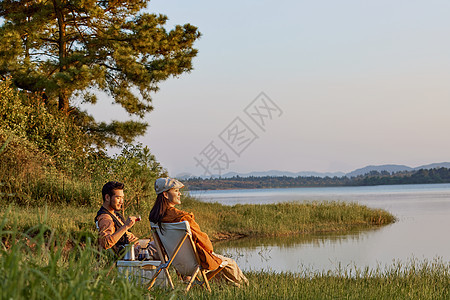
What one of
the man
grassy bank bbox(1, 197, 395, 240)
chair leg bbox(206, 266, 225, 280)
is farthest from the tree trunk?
chair leg bbox(206, 266, 225, 280)

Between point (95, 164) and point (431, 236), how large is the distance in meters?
10.9

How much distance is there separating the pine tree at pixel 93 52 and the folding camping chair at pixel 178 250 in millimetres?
13683

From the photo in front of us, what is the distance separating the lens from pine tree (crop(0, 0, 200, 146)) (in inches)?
729

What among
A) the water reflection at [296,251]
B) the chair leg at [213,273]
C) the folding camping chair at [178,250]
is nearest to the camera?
the folding camping chair at [178,250]

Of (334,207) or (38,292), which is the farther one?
(334,207)

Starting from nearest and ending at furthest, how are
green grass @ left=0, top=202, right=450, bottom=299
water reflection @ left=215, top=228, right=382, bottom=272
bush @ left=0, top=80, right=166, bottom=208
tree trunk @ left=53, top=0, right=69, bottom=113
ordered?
green grass @ left=0, top=202, right=450, bottom=299
water reflection @ left=215, top=228, right=382, bottom=272
bush @ left=0, top=80, right=166, bottom=208
tree trunk @ left=53, top=0, right=69, bottom=113

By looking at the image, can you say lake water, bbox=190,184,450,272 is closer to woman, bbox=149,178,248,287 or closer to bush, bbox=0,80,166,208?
bush, bbox=0,80,166,208

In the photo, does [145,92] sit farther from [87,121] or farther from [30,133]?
[30,133]

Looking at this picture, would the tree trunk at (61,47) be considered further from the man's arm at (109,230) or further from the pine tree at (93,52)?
the man's arm at (109,230)

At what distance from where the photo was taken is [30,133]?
17922mm

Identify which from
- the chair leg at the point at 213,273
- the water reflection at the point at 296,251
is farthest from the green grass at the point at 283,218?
the chair leg at the point at 213,273

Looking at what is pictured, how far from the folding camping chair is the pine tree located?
13.7m

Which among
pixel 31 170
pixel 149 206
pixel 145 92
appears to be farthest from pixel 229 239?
pixel 145 92

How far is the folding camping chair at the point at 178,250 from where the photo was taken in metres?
5.14
